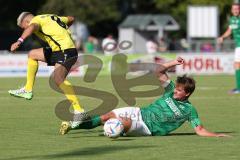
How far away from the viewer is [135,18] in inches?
2379

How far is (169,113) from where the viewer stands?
11.9 metres

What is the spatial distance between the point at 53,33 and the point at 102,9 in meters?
57.5

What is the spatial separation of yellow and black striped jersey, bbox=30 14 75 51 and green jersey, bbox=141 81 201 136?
261cm

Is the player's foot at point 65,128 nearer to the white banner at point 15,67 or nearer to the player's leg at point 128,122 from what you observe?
the player's leg at point 128,122

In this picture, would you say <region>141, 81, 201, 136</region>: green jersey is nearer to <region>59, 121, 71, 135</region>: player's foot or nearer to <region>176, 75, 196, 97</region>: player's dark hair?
<region>176, 75, 196, 97</region>: player's dark hair

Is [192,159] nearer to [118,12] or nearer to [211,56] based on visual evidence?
[211,56]

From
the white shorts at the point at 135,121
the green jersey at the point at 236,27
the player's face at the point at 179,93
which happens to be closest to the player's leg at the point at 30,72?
the white shorts at the point at 135,121

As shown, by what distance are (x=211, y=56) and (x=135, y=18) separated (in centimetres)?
2437

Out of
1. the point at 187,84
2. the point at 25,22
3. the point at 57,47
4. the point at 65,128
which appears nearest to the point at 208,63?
the point at 25,22

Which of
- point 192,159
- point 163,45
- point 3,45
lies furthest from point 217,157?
point 3,45

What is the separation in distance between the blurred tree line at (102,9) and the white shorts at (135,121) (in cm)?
5627

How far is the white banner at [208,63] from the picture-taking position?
36.2 m

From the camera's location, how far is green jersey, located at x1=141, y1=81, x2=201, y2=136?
1190 cm

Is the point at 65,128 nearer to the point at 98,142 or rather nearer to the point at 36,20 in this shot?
the point at 98,142
